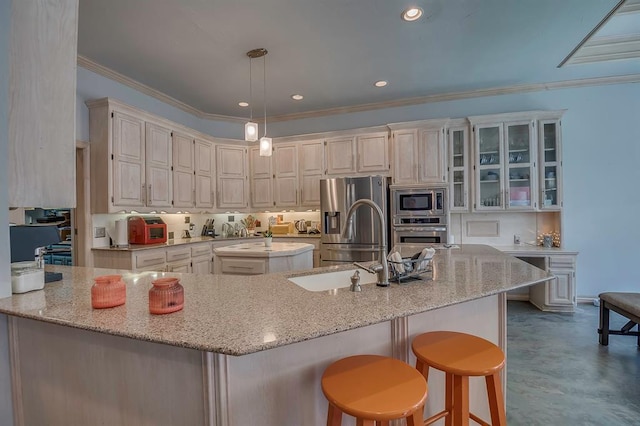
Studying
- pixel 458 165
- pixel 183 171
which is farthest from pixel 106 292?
pixel 458 165

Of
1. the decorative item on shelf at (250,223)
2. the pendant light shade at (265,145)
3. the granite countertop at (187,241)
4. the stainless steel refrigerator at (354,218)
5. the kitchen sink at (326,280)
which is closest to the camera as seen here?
the kitchen sink at (326,280)

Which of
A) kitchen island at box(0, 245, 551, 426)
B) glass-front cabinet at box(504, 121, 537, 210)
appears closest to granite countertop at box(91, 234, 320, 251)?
kitchen island at box(0, 245, 551, 426)

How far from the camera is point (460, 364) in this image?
1122 mm

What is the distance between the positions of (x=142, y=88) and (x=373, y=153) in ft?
10.7

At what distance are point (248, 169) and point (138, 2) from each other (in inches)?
111

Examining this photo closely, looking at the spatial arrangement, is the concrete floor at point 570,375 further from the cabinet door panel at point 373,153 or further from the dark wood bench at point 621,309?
the cabinet door panel at point 373,153

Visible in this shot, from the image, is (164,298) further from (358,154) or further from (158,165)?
(358,154)

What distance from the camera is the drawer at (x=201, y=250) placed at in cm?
388

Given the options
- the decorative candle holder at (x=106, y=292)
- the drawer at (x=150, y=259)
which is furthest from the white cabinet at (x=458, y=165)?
the decorative candle holder at (x=106, y=292)

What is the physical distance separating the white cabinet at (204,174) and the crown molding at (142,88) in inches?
24.8

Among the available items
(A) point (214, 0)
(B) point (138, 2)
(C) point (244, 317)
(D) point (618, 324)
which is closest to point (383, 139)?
(A) point (214, 0)

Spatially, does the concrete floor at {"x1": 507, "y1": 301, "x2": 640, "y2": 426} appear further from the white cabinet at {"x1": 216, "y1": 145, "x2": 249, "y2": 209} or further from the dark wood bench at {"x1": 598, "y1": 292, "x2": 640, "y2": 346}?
the white cabinet at {"x1": 216, "y1": 145, "x2": 249, "y2": 209}

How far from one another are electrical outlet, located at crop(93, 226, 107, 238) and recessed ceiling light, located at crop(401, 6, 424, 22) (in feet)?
12.6

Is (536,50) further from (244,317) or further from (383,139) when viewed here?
(244,317)
